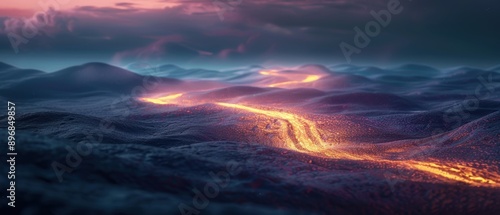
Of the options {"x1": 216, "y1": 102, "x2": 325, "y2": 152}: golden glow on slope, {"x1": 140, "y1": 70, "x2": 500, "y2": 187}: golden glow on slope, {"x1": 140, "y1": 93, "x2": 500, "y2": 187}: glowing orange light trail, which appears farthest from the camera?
{"x1": 216, "y1": 102, "x2": 325, "y2": 152}: golden glow on slope

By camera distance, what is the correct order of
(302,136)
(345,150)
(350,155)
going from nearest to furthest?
(350,155), (345,150), (302,136)

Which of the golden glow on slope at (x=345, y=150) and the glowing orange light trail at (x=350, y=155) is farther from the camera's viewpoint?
the golden glow on slope at (x=345, y=150)

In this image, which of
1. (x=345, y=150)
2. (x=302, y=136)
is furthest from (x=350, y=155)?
(x=302, y=136)

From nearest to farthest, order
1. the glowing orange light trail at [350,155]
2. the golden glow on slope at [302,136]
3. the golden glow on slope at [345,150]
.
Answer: the glowing orange light trail at [350,155] → the golden glow on slope at [345,150] → the golden glow on slope at [302,136]

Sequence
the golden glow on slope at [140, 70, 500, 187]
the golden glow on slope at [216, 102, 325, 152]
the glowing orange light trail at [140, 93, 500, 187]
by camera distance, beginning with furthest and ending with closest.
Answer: the golden glow on slope at [216, 102, 325, 152] < the golden glow on slope at [140, 70, 500, 187] < the glowing orange light trail at [140, 93, 500, 187]

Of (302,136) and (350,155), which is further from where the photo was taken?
(302,136)

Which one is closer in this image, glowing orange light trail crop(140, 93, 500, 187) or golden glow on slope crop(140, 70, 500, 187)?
glowing orange light trail crop(140, 93, 500, 187)

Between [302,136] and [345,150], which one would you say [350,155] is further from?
[302,136]

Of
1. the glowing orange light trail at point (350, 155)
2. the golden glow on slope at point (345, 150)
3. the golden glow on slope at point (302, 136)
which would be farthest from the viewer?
the golden glow on slope at point (302, 136)

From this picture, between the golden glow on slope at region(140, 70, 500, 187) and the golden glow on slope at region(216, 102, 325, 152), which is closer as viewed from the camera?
the golden glow on slope at region(140, 70, 500, 187)

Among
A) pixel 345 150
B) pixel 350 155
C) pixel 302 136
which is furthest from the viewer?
pixel 302 136

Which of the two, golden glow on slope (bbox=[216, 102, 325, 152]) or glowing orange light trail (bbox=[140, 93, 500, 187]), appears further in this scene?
golden glow on slope (bbox=[216, 102, 325, 152])
